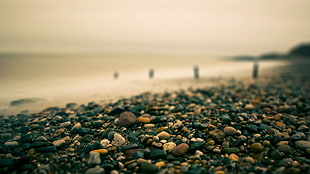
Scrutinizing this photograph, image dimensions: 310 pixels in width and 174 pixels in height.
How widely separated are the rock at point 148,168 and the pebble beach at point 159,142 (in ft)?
0.05

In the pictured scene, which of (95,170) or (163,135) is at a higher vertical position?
(163,135)

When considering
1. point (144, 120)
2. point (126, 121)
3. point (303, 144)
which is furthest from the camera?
point (144, 120)

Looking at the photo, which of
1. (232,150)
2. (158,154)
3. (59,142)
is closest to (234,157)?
(232,150)

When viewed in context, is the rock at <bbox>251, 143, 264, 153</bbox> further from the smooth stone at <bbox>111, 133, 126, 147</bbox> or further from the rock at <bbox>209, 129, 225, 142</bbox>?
the smooth stone at <bbox>111, 133, 126, 147</bbox>

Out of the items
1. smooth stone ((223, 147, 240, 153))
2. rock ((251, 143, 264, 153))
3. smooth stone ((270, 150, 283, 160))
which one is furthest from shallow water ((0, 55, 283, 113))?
smooth stone ((270, 150, 283, 160))

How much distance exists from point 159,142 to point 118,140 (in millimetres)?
867

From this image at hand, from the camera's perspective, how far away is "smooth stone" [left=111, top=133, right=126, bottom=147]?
→ 3.93m

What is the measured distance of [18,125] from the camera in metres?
5.03

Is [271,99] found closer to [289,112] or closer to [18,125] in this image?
[289,112]

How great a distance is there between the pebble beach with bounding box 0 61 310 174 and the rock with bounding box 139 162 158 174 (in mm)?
15

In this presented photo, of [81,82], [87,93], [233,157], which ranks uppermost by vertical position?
[81,82]

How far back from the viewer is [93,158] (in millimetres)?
3400

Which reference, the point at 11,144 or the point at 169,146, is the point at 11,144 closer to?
the point at 11,144

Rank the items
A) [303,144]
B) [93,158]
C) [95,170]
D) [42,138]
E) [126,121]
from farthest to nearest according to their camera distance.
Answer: [126,121]
[42,138]
[303,144]
[93,158]
[95,170]
